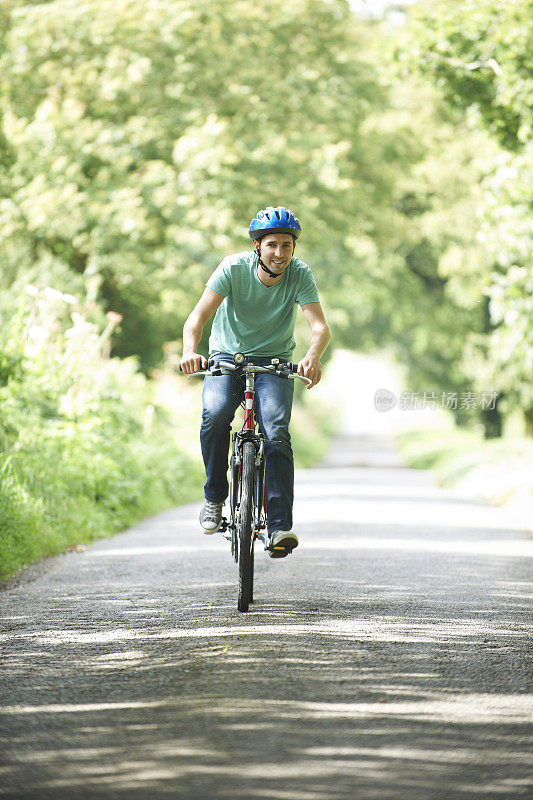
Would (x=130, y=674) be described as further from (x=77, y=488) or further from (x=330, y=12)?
(x=330, y=12)

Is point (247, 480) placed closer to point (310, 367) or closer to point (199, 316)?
point (310, 367)

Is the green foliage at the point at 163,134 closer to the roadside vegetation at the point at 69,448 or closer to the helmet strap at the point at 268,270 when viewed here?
the roadside vegetation at the point at 69,448

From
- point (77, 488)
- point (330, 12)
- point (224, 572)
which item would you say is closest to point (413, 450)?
point (330, 12)

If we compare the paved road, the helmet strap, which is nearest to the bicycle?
the paved road

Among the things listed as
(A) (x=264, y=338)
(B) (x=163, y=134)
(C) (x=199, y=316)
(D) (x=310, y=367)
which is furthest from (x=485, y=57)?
(B) (x=163, y=134)

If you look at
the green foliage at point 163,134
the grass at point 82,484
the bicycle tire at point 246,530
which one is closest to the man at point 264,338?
the bicycle tire at point 246,530

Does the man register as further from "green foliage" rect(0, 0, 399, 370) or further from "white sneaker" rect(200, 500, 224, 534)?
"green foliage" rect(0, 0, 399, 370)

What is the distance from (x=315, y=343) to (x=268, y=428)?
56 cm

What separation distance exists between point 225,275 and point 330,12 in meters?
19.1

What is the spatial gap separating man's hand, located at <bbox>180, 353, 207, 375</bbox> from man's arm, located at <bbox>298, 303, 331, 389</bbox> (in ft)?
1.81

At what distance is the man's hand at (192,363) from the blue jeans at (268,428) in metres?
0.27

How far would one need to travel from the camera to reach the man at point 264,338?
21.0ft

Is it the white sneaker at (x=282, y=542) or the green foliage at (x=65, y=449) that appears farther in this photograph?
the green foliage at (x=65, y=449)

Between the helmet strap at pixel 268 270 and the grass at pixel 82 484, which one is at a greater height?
the helmet strap at pixel 268 270
